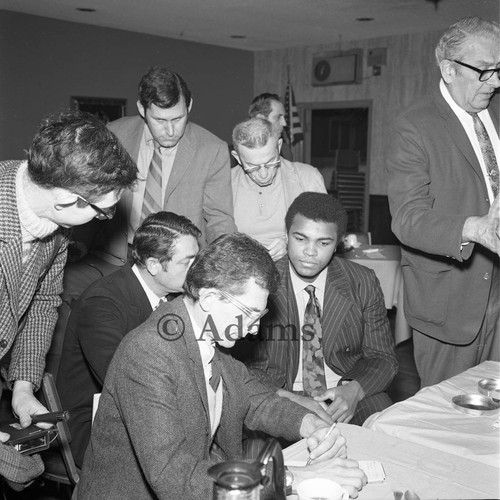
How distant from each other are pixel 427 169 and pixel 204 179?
121 cm

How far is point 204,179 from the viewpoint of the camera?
3168 mm

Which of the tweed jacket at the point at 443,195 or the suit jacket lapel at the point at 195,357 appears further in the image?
the tweed jacket at the point at 443,195

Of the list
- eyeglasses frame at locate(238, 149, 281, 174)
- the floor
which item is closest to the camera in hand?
the floor

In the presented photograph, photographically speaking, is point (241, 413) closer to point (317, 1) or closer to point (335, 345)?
point (335, 345)

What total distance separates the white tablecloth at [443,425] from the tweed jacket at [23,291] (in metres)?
1.09

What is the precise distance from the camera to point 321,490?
135 centimetres

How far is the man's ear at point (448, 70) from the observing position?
7.39 ft

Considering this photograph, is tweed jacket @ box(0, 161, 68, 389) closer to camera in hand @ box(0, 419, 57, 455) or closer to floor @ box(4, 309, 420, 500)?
camera in hand @ box(0, 419, 57, 455)

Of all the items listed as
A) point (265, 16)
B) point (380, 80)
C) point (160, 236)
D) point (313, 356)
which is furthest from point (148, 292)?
point (380, 80)

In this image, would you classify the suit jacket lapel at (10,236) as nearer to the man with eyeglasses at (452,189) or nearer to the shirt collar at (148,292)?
the shirt collar at (148,292)

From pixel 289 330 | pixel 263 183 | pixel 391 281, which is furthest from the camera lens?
pixel 391 281

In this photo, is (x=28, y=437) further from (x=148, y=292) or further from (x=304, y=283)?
(x=304, y=283)

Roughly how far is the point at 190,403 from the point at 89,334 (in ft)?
2.23

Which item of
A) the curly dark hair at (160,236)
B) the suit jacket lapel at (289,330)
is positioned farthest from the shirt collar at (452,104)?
the curly dark hair at (160,236)
